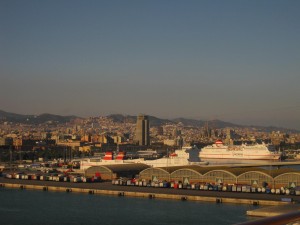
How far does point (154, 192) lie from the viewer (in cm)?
1755

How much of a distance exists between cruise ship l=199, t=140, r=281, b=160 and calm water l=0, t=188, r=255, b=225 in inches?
1026

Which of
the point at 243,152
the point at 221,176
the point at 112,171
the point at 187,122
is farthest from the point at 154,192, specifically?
the point at 187,122

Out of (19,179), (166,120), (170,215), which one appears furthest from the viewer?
(166,120)

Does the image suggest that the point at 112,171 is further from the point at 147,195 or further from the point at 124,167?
the point at 147,195

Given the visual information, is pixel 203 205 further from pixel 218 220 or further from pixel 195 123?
pixel 195 123

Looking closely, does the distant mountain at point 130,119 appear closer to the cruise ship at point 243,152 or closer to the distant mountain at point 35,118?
the distant mountain at point 35,118

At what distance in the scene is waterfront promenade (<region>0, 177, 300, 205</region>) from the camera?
15491 mm

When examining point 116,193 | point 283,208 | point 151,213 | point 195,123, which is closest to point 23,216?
point 151,213

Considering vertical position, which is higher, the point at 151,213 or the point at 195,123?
the point at 195,123

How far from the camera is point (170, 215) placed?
43.7 feet

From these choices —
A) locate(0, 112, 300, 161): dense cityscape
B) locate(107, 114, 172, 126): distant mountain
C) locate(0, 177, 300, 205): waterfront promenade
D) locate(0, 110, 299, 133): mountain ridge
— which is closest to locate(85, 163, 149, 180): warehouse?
locate(0, 177, 300, 205): waterfront promenade

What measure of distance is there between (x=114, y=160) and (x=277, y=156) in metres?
17.0

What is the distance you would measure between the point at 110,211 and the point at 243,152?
97.8ft

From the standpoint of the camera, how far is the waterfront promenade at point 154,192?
15491 mm
